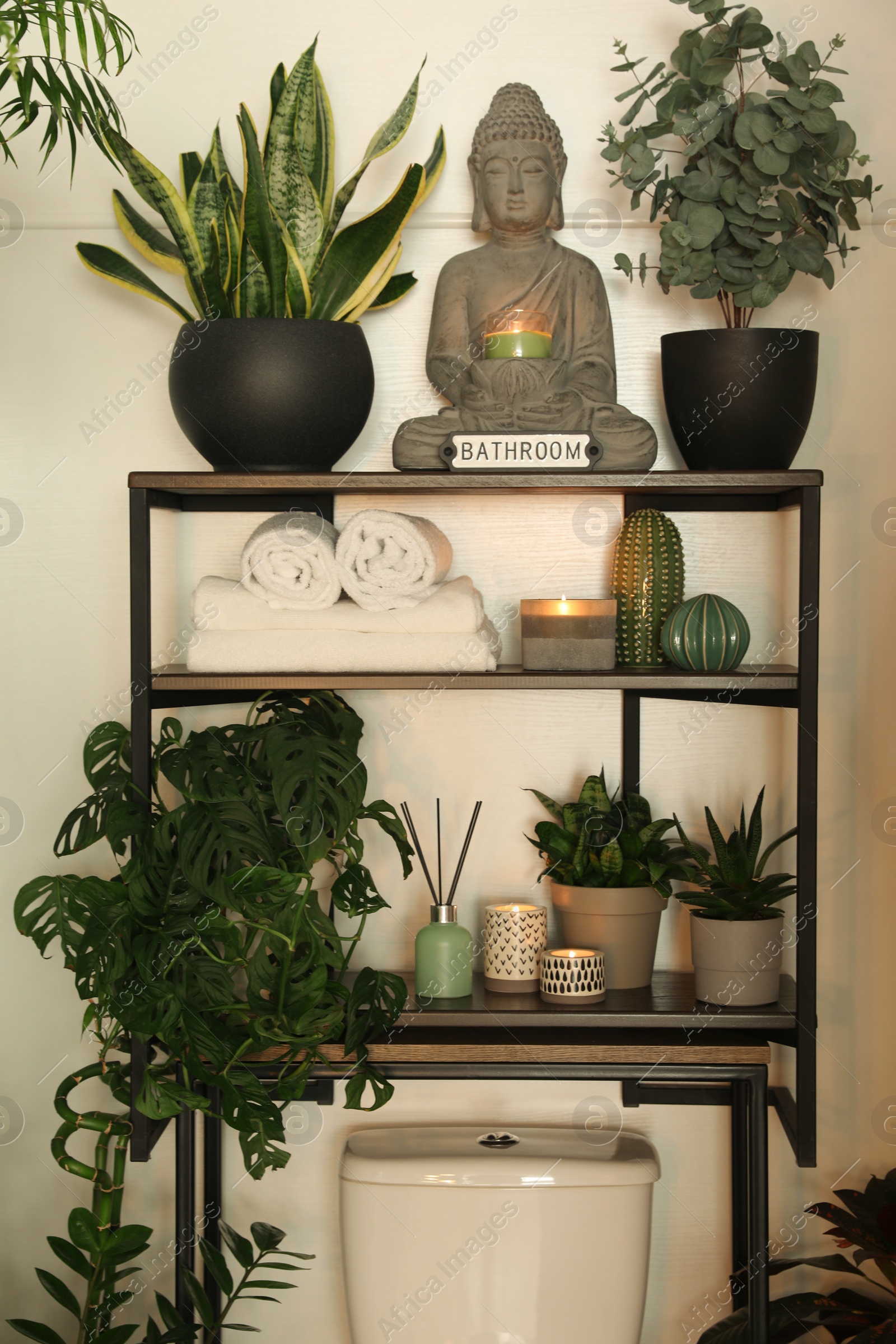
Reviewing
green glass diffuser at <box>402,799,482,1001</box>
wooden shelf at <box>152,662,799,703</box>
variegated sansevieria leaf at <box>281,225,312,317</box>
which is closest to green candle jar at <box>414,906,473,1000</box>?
green glass diffuser at <box>402,799,482,1001</box>

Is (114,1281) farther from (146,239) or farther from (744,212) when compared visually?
(744,212)

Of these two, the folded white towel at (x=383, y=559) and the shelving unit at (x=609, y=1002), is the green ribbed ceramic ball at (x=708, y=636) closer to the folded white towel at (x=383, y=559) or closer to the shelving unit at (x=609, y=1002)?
the shelving unit at (x=609, y=1002)

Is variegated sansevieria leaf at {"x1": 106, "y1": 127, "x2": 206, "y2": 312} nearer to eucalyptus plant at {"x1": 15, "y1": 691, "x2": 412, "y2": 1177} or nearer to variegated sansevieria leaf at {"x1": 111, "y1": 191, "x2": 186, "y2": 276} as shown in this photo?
variegated sansevieria leaf at {"x1": 111, "y1": 191, "x2": 186, "y2": 276}

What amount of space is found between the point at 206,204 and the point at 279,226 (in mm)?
151

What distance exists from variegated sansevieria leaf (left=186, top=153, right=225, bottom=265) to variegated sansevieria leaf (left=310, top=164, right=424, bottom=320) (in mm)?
152

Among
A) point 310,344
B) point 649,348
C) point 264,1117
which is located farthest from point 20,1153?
point 649,348

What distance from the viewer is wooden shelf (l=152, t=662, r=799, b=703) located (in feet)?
4.20

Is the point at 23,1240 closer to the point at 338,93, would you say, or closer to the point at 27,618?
the point at 27,618

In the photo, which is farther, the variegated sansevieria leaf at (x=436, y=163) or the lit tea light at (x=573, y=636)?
the variegated sansevieria leaf at (x=436, y=163)

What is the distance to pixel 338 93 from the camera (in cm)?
154

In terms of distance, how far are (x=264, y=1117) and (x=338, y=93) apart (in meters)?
1.36

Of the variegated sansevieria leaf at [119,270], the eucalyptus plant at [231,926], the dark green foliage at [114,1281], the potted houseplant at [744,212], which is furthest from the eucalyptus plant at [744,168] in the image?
the dark green foliage at [114,1281]

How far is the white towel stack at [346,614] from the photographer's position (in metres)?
1.30

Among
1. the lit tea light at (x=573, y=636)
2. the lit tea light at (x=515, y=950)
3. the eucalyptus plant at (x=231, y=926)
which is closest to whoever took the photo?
the eucalyptus plant at (x=231, y=926)
